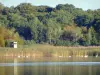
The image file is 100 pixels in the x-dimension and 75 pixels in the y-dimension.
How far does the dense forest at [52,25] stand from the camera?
89363 mm

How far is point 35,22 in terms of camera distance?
307 feet

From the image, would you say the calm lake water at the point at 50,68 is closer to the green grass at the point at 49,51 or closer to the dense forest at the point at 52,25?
the green grass at the point at 49,51

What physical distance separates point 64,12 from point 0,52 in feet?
160

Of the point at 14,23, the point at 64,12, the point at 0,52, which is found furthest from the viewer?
the point at 64,12

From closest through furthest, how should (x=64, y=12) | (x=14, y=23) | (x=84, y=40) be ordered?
(x=84, y=40) → (x=14, y=23) → (x=64, y=12)

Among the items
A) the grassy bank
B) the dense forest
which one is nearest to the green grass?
the grassy bank

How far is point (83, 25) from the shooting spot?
324 feet

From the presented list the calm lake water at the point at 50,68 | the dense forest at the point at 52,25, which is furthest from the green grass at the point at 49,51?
the dense forest at the point at 52,25

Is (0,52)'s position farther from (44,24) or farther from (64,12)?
(64,12)

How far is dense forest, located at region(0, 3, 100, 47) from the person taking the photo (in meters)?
89.4

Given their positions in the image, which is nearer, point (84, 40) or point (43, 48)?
point (43, 48)

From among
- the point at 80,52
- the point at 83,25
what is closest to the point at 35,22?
the point at 83,25

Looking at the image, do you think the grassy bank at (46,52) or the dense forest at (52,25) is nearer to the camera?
the grassy bank at (46,52)

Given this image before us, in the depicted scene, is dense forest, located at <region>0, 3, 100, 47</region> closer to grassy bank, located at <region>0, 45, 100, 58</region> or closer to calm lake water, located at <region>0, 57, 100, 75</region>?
grassy bank, located at <region>0, 45, 100, 58</region>
